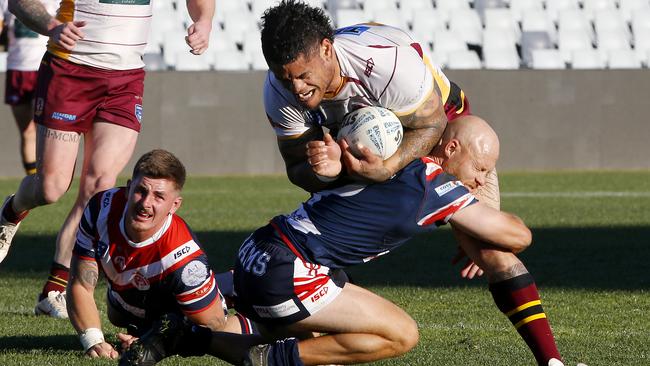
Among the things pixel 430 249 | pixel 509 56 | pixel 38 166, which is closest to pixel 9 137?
pixel 509 56

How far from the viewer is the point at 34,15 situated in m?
6.11

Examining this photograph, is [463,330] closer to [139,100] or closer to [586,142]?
[139,100]

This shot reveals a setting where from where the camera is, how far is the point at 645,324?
231 inches

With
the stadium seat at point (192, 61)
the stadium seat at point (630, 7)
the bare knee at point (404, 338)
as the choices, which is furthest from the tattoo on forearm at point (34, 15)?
the stadium seat at point (630, 7)

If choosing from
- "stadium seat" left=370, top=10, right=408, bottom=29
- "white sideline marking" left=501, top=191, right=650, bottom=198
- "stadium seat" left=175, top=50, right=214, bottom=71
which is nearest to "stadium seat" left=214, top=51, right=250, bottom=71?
"stadium seat" left=175, top=50, right=214, bottom=71

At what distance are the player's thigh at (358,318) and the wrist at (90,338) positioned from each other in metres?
1.01

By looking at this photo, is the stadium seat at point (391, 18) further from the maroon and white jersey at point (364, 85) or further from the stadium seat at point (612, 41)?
the maroon and white jersey at point (364, 85)

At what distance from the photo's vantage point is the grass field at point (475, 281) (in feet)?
17.3

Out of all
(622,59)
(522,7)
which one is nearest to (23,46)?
(522,7)

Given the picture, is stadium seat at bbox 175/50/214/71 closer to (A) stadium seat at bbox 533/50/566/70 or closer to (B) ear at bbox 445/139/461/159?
(A) stadium seat at bbox 533/50/566/70

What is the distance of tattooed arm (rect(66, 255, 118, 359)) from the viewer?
16.8 ft

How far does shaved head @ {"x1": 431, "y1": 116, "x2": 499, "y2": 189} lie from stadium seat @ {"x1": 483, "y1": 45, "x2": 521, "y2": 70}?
12260 millimetres

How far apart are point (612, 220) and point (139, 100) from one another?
5.65 m

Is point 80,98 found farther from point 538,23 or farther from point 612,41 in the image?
point 612,41
